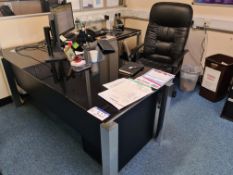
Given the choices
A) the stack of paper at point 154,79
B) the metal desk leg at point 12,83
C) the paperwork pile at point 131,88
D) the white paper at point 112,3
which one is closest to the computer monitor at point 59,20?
the metal desk leg at point 12,83

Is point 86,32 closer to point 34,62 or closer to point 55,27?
point 55,27

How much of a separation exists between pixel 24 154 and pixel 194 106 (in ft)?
6.61

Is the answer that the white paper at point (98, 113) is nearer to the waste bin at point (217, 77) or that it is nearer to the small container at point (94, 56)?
the small container at point (94, 56)

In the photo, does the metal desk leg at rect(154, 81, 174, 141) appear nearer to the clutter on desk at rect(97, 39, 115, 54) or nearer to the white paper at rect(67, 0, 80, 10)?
the clutter on desk at rect(97, 39, 115, 54)

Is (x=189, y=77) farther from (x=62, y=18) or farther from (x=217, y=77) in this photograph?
(x=62, y=18)

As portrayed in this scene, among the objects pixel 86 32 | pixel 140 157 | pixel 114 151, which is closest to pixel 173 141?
pixel 140 157

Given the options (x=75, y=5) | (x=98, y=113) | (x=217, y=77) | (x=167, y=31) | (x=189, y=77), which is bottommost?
(x=189, y=77)

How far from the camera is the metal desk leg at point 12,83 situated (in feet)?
6.48

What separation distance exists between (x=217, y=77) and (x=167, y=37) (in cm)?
81

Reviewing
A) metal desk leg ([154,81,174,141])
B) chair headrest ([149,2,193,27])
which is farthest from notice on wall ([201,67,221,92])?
metal desk leg ([154,81,174,141])

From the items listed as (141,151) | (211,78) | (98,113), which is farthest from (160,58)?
(98,113)

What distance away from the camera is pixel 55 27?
63.6 inches

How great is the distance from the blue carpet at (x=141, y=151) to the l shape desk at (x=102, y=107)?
0.14m

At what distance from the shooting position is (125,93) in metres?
1.16
